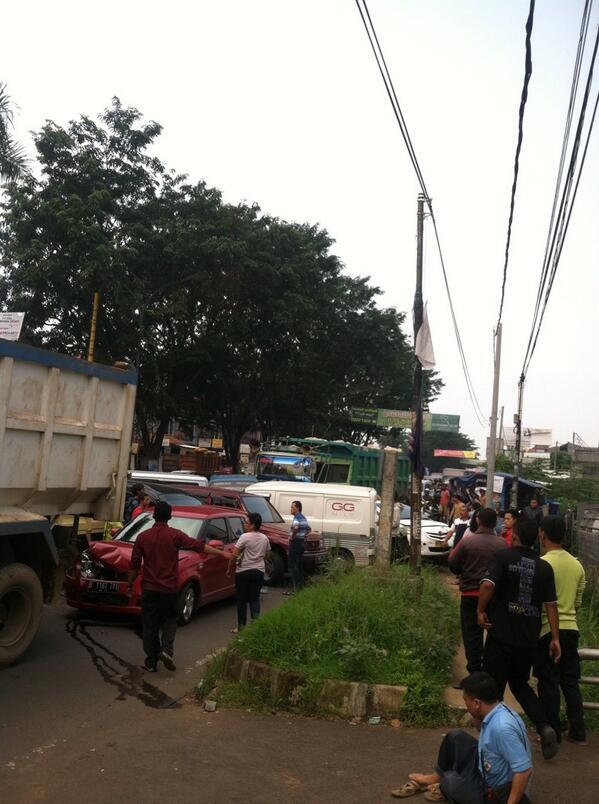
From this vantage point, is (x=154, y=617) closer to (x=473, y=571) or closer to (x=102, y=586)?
(x=102, y=586)

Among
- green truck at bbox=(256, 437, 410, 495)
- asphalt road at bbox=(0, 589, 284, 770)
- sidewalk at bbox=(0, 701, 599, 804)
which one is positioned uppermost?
green truck at bbox=(256, 437, 410, 495)

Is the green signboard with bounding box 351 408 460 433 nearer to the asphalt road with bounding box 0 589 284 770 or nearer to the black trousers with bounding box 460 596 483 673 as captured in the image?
the asphalt road with bounding box 0 589 284 770

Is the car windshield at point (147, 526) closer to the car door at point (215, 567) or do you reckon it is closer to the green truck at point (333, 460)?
the car door at point (215, 567)

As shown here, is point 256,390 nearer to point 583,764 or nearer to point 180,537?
point 180,537

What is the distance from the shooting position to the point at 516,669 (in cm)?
548

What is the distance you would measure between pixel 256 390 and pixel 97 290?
36.6ft

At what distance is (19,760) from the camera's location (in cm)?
518

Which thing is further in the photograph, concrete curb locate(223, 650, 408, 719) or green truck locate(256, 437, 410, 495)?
green truck locate(256, 437, 410, 495)

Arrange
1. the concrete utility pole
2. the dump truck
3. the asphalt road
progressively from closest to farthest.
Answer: the asphalt road < the dump truck < the concrete utility pole

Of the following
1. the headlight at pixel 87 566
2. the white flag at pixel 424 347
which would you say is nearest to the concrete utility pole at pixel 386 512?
the white flag at pixel 424 347

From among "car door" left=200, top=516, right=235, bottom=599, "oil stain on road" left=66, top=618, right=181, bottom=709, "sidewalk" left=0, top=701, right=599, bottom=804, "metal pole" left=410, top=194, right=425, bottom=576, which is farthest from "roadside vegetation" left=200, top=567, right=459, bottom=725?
"car door" left=200, top=516, right=235, bottom=599

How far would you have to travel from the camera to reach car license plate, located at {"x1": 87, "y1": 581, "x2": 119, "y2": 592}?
31.3 feet

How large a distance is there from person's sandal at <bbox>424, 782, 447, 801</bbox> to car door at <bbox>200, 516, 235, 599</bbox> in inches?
245

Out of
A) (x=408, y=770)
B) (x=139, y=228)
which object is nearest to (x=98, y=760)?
(x=408, y=770)
